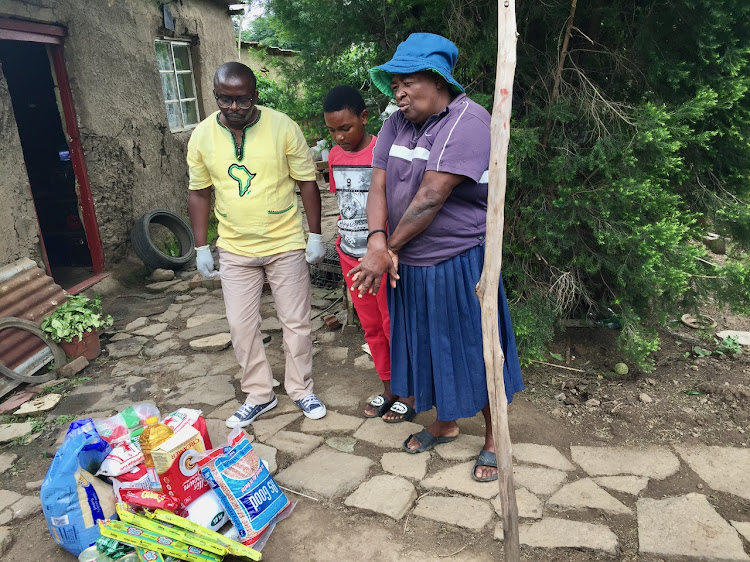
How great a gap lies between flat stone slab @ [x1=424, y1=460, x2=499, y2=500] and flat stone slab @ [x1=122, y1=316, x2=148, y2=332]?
136 inches

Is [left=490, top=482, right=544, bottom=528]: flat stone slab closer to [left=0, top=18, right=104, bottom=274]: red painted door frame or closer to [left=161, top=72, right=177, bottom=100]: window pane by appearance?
[left=0, top=18, right=104, bottom=274]: red painted door frame

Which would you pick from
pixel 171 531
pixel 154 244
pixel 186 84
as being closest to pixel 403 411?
pixel 171 531

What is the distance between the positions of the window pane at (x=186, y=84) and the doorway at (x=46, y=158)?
1.62 m

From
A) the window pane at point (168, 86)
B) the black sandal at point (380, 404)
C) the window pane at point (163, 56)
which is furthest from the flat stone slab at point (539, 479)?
the window pane at point (163, 56)

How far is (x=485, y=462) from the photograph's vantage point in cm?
283

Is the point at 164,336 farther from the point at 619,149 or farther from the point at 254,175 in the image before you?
the point at 619,149

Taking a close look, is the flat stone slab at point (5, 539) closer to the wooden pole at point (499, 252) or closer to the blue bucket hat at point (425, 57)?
the wooden pole at point (499, 252)

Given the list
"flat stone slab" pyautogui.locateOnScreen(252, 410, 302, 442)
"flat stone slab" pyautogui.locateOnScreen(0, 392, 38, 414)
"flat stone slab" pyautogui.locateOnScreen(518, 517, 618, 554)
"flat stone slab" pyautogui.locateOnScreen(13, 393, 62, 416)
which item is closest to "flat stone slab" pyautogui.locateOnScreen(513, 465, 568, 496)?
"flat stone slab" pyautogui.locateOnScreen(518, 517, 618, 554)

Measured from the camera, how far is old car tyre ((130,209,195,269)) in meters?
6.51

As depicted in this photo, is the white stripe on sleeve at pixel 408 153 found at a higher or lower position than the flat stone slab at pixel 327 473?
higher

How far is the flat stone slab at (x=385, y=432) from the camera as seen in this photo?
3.17m

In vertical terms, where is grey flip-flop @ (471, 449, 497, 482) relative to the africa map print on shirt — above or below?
below

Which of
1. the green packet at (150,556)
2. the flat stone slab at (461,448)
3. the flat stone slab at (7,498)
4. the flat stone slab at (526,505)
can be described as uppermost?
the green packet at (150,556)

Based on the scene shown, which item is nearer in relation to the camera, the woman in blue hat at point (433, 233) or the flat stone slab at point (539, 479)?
the woman in blue hat at point (433, 233)
